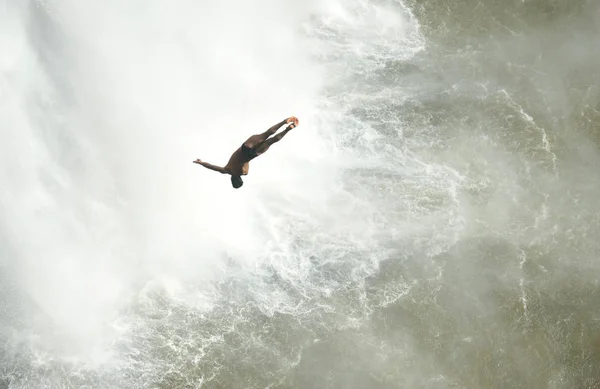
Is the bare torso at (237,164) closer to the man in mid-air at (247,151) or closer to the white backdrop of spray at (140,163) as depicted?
the man in mid-air at (247,151)

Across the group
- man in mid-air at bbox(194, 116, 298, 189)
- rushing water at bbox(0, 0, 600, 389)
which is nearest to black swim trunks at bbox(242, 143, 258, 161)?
man in mid-air at bbox(194, 116, 298, 189)

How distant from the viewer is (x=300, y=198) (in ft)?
75.3

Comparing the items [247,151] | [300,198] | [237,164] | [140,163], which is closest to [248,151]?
[247,151]

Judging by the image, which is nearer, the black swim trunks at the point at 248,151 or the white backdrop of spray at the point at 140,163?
the black swim trunks at the point at 248,151

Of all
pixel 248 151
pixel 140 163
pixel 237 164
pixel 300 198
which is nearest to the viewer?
pixel 248 151

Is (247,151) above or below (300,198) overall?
above

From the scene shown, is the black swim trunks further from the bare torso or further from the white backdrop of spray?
the white backdrop of spray

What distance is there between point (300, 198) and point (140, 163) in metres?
4.89

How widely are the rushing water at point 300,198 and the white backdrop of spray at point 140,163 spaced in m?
0.06

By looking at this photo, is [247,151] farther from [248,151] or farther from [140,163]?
[140,163]

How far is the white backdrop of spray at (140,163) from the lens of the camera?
22.1 metres

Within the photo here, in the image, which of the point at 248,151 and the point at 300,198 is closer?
the point at 248,151

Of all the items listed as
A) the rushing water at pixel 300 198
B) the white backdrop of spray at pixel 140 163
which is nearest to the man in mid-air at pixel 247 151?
the rushing water at pixel 300 198

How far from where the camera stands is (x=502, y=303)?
69.6 feet
